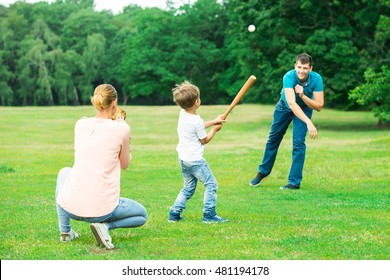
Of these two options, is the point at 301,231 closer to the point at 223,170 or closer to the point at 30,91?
the point at 223,170

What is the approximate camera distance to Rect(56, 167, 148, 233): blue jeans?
689cm

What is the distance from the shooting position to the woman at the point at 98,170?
22.1 ft

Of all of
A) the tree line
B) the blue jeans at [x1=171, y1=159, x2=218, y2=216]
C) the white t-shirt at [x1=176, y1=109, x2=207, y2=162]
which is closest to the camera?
the white t-shirt at [x1=176, y1=109, x2=207, y2=162]

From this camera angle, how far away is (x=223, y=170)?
15.5 m

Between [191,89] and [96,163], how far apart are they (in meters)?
1.71

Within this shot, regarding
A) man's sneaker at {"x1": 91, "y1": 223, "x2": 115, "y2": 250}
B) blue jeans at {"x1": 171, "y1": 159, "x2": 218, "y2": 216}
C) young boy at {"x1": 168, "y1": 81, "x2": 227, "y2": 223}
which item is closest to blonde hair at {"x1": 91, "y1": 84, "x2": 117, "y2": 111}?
man's sneaker at {"x1": 91, "y1": 223, "x2": 115, "y2": 250}

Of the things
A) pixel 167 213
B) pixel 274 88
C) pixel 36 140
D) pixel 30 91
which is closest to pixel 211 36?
pixel 30 91

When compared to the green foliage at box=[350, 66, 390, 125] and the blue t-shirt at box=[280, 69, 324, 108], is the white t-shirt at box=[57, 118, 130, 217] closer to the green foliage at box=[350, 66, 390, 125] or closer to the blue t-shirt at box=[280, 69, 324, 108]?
the blue t-shirt at box=[280, 69, 324, 108]

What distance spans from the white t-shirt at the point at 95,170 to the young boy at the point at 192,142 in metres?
1.32

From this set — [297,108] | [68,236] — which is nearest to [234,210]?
[297,108]

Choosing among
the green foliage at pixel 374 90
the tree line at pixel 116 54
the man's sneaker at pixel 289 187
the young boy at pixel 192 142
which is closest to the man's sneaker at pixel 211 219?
the young boy at pixel 192 142

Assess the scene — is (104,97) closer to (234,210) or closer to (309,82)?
(234,210)

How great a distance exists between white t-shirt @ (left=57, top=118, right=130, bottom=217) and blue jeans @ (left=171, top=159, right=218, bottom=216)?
1547mm

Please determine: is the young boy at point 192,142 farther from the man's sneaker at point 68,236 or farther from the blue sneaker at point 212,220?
the man's sneaker at point 68,236
